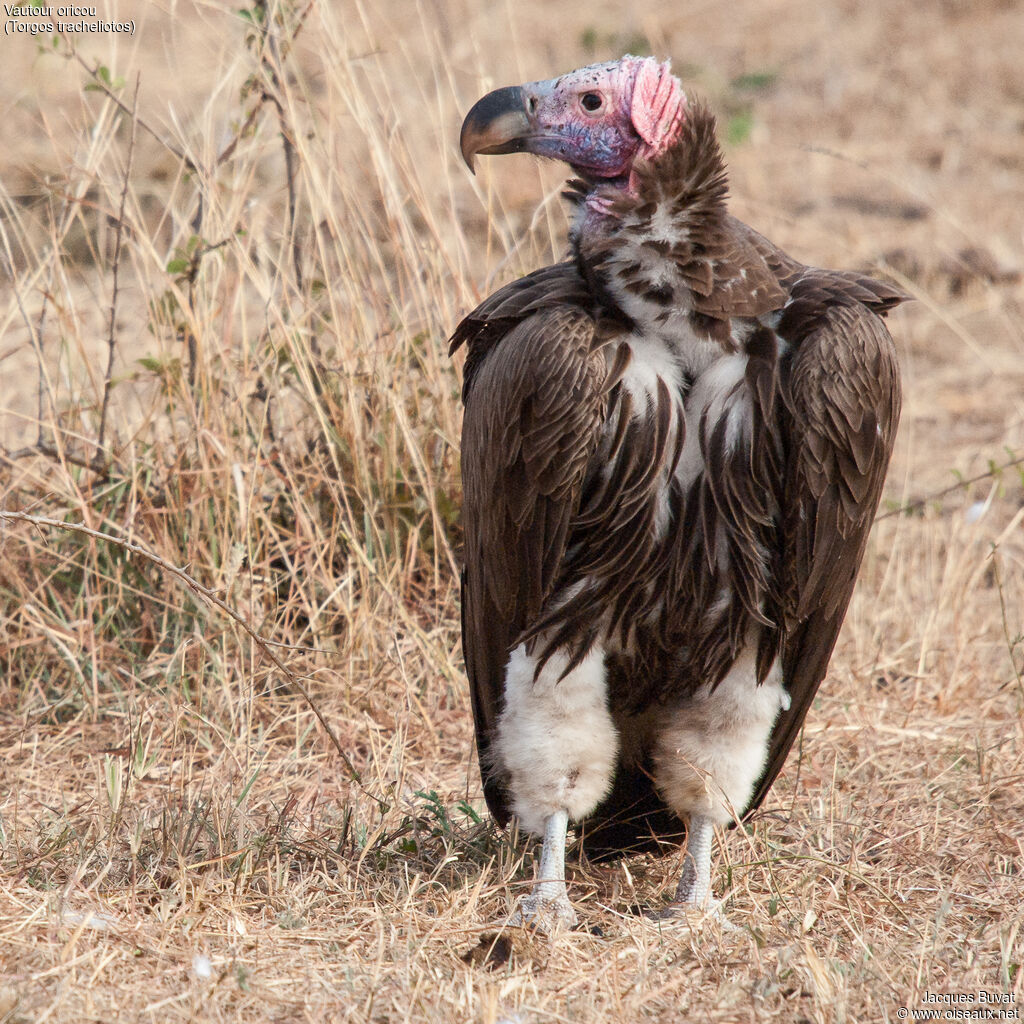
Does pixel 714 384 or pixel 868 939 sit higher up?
pixel 714 384

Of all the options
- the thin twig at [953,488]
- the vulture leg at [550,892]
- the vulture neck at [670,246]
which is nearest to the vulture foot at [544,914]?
the vulture leg at [550,892]

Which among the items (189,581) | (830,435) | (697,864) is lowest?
(697,864)

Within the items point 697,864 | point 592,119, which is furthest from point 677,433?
point 697,864

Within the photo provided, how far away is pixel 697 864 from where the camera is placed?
9.62 ft

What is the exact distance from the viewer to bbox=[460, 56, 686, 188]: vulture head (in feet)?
8.66

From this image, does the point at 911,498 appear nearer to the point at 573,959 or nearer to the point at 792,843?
the point at 792,843

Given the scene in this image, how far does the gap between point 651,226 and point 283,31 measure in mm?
1665

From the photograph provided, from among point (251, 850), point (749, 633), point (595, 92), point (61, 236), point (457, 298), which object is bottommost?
point (251, 850)

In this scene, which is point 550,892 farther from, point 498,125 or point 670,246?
point 498,125

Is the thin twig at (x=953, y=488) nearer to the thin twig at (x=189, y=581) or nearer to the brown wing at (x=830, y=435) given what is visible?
the brown wing at (x=830, y=435)

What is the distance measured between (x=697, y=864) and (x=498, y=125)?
60.0 inches

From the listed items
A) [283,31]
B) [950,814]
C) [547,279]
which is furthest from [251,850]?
[283,31]

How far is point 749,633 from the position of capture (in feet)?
9.00

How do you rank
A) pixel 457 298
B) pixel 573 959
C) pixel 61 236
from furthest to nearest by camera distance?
pixel 457 298, pixel 61 236, pixel 573 959
